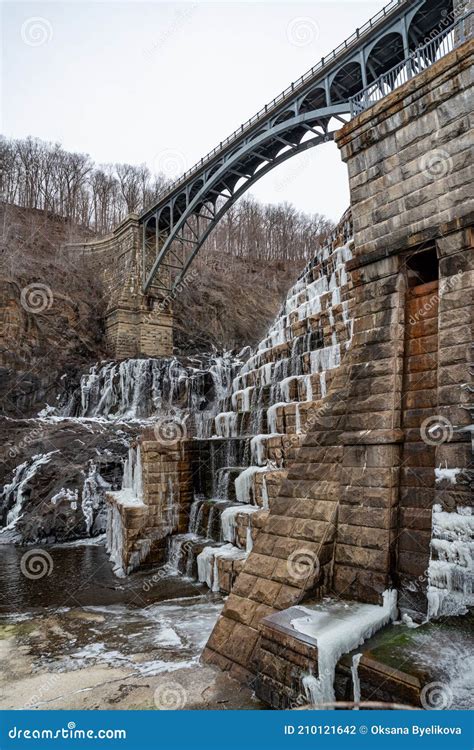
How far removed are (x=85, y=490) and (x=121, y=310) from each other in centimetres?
1786

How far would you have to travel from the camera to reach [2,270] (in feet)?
94.9

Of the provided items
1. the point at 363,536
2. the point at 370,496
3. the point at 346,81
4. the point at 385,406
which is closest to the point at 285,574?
the point at 363,536

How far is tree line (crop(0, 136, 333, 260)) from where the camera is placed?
4488 cm

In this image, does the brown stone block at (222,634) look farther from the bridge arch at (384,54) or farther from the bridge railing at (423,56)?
the bridge arch at (384,54)

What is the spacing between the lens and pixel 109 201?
49.7 meters

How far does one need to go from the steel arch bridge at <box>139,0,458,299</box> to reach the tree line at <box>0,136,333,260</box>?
18534mm

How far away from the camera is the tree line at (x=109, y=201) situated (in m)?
44.9

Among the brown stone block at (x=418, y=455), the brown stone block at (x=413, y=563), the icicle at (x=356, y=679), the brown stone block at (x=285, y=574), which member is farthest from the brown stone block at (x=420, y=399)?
the icicle at (x=356, y=679)

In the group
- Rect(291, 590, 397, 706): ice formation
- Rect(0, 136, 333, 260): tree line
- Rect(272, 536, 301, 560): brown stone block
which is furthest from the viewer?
Rect(0, 136, 333, 260): tree line

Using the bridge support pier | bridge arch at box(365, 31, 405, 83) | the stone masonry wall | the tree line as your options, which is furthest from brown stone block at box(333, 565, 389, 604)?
the tree line

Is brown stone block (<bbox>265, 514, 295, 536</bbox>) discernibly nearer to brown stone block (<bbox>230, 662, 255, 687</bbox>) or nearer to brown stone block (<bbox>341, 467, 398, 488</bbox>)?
brown stone block (<bbox>341, 467, 398, 488</bbox>)

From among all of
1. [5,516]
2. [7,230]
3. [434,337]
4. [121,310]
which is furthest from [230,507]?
[7,230]

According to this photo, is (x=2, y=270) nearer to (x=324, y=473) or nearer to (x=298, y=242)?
(x=324, y=473)

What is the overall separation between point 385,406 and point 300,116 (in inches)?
770
